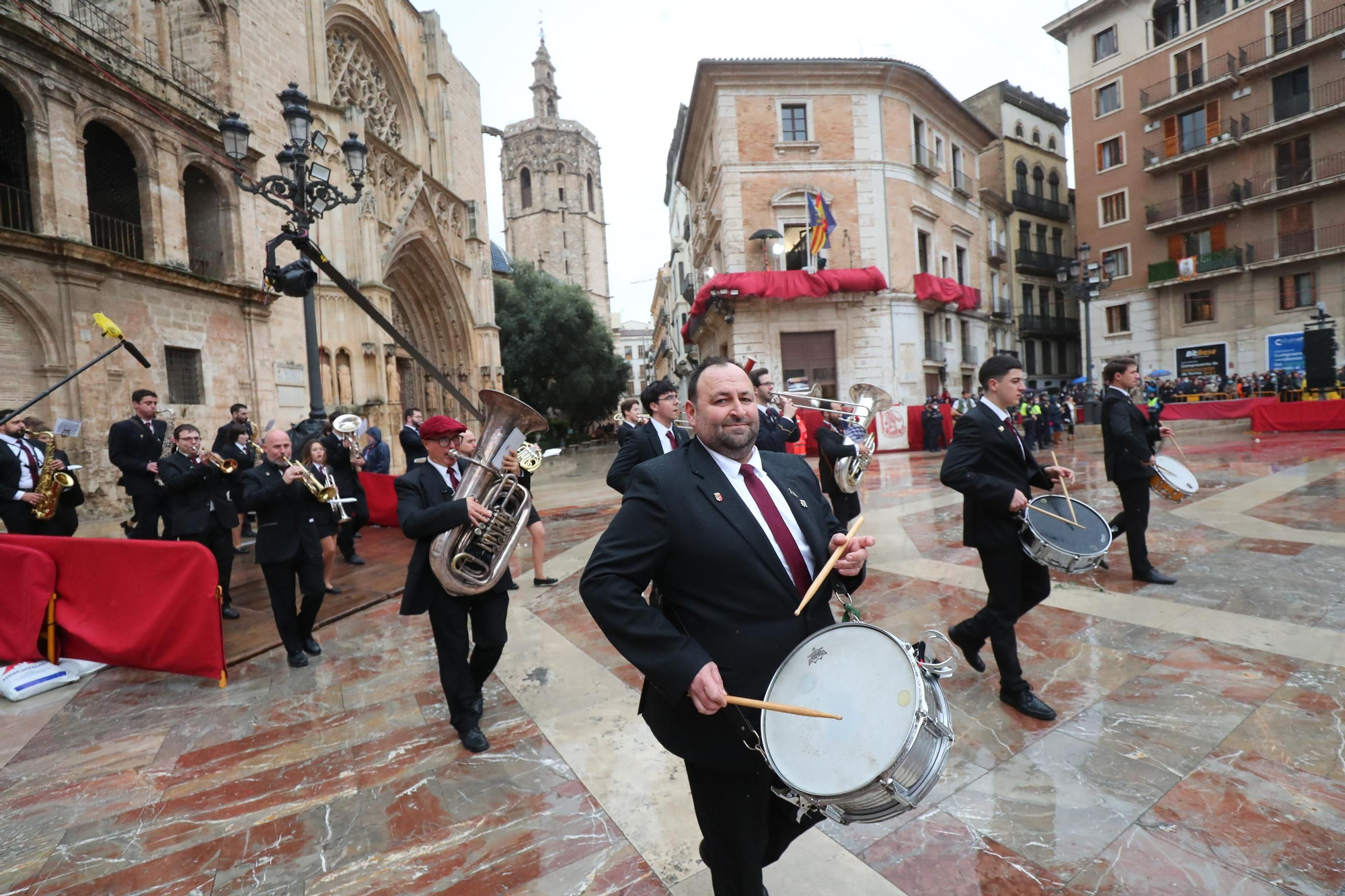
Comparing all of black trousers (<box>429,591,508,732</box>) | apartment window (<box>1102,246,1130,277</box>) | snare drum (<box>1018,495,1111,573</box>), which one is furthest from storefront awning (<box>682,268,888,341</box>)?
black trousers (<box>429,591,508,732</box>)

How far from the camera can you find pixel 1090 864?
7.59 ft

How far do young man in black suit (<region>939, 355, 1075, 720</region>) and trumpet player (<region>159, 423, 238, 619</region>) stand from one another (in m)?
5.76

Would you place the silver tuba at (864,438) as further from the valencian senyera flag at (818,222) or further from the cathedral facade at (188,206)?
the valencian senyera flag at (818,222)

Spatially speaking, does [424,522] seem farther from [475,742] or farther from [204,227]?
[204,227]

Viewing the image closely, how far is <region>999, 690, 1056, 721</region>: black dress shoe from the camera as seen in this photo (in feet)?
10.8

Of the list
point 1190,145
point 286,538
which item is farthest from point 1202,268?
point 286,538

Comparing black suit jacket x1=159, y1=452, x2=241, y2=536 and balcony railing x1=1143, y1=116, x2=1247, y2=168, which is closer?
black suit jacket x1=159, y1=452, x2=241, y2=536

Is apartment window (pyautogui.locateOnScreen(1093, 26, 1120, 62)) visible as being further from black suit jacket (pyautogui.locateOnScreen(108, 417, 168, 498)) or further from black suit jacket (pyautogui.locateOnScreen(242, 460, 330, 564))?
black suit jacket (pyautogui.locateOnScreen(108, 417, 168, 498))

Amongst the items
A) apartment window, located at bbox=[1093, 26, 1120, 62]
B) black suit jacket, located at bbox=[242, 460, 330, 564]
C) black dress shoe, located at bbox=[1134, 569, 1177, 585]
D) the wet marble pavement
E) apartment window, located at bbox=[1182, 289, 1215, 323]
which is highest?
apartment window, located at bbox=[1093, 26, 1120, 62]

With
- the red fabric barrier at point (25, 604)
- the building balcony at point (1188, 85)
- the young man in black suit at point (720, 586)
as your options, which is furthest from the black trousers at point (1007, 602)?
the building balcony at point (1188, 85)

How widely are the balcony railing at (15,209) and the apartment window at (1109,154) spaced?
120 feet

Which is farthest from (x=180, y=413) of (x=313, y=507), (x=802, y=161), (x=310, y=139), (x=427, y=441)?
(x=802, y=161)

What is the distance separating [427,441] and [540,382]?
108 feet

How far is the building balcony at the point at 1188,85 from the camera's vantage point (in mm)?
25656
